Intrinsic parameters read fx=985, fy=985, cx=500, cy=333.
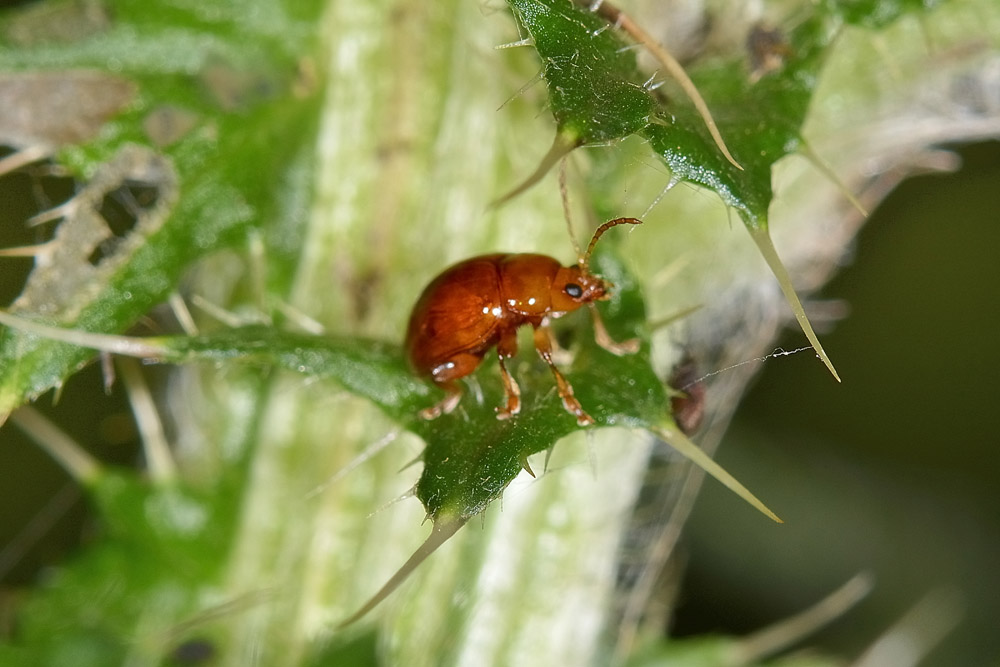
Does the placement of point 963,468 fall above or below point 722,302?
below

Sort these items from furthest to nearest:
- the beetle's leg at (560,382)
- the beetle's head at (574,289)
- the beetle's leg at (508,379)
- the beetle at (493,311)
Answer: the beetle's head at (574,289) → the beetle at (493,311) → the beetle's leg at (508,379) → the beetle's leg at (560,382)

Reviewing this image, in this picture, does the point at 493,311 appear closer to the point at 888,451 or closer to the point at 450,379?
the point at 450,379

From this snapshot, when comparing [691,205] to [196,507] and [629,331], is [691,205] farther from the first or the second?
[196,507]

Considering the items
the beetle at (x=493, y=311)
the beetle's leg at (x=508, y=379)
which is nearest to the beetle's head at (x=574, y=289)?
the beetle at (x=493, y=311)

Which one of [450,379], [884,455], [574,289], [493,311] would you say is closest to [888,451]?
[884,455]

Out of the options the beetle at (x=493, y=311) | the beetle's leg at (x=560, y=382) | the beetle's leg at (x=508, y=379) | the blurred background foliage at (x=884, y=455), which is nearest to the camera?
the beetle's leg at (x=560, y=382)

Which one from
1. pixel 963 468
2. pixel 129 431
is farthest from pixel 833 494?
pixel 129 431

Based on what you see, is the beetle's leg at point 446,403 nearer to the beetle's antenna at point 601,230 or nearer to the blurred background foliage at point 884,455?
the beetle's antenna at point 601,230
